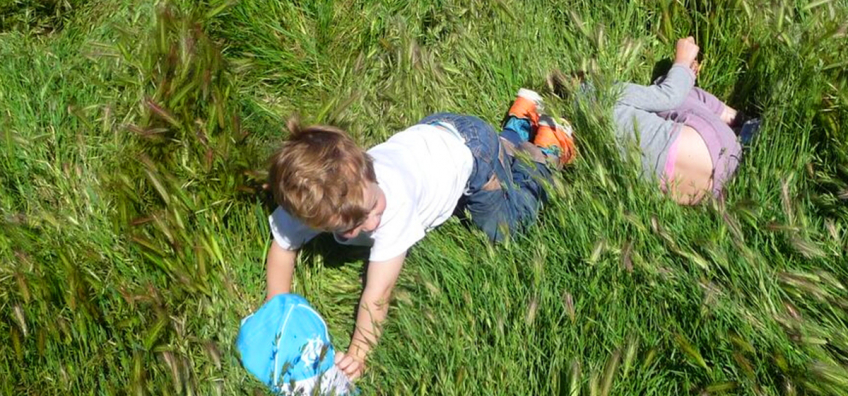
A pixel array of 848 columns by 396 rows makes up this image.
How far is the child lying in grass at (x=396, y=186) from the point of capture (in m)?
2.62

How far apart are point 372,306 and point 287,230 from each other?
14.8 inches

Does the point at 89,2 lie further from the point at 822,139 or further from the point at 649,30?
the point at 822,139

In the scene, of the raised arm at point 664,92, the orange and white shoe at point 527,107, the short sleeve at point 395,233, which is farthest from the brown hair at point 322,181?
the raised arm at point 664,92

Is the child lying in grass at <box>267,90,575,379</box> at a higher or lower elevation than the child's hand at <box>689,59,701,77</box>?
lower

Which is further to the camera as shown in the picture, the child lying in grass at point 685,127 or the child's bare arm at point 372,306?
the child lying in grass at point 685,127

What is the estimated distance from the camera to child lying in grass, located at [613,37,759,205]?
306cm

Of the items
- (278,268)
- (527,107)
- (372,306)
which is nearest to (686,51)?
(527,107)

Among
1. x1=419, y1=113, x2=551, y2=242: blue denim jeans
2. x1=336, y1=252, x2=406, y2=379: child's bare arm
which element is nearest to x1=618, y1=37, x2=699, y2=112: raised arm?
x1=419, y1=113, x2=551, y2=242: blue denim jeans

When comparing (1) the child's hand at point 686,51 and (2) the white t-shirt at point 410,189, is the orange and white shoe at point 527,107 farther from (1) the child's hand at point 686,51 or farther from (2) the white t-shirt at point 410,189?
(1) the child's hand at point 686,51

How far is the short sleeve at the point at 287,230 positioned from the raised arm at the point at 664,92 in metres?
1.19

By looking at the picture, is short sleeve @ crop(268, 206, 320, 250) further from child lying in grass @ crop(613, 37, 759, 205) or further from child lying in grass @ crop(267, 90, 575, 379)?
child lying in grass @ crop(613, 37, 759, 205)

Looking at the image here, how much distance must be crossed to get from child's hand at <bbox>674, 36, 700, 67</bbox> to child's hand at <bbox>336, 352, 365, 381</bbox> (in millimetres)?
1604

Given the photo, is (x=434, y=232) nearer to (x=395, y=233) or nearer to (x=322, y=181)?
(x=395, y=233)

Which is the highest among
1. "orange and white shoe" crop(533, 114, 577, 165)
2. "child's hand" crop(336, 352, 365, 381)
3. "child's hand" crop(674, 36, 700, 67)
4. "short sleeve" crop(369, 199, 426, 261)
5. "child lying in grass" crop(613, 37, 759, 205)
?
"child's hand" crop(674, 36, 700, 67)
